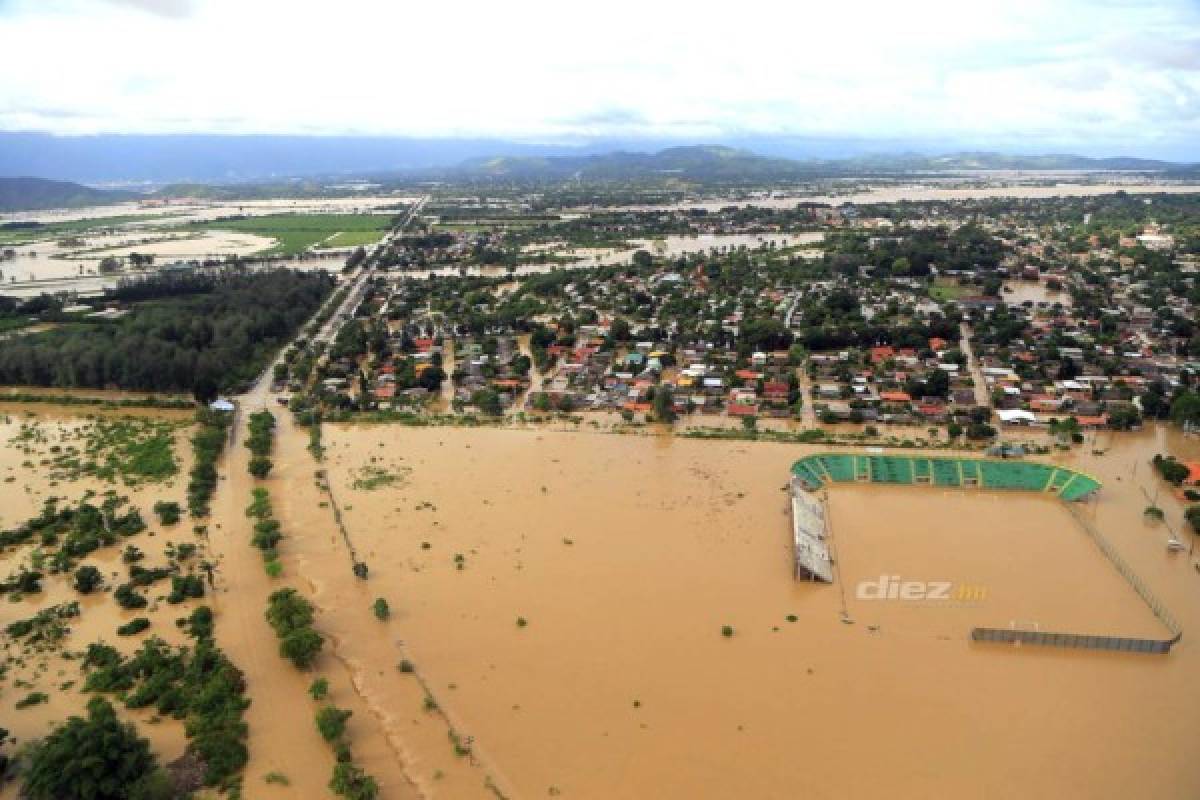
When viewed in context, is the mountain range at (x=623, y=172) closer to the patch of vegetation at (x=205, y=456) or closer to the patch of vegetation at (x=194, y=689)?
the patch of vegetation at (x=205, y=456)

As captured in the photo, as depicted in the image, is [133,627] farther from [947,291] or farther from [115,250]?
[115,250]

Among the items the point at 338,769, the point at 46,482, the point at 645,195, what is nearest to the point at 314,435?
the point at 46,482

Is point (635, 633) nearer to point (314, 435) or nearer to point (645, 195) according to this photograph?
point (314, 435)

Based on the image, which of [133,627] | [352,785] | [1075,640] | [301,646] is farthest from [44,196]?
[1075,640]

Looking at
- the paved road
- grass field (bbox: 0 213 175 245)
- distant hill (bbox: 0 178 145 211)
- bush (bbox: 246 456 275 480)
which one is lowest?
bush (bbox: 246 456 275 480)

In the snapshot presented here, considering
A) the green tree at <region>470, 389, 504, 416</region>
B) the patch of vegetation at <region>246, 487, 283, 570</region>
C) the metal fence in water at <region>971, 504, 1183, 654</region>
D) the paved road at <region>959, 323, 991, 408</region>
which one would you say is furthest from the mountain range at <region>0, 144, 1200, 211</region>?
the metal fence in water at <region>971, 504, 1183, 654</region>

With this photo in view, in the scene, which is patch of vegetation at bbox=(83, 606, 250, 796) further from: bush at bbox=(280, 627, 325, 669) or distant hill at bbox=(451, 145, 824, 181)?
distant hill at bbox=(451, 145, 824, 181)
